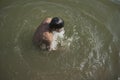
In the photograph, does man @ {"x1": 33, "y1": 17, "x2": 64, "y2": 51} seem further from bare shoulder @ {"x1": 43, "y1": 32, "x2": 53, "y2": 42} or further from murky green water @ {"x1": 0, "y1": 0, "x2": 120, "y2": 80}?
murky green water @ {"x1": 0, "y1": 0, "x2": 120, "y2": 80}

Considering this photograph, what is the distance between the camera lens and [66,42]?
6.26 m

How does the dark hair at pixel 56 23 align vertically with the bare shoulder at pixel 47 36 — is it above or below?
above

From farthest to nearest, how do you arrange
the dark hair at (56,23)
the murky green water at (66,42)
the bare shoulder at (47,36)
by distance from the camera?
the murky green water at (66,42)
the bare shoulder at (47,36)
the dark hair at (56,23)

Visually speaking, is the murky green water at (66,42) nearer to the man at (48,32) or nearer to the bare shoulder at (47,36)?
the man at (48,32)

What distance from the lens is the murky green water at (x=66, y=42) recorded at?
5.81 metres

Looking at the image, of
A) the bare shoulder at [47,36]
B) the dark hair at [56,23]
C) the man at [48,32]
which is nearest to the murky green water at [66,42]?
the man at [48,32]

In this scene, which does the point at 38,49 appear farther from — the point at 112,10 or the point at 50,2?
the point at 112,10

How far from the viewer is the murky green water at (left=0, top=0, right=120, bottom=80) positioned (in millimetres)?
5812

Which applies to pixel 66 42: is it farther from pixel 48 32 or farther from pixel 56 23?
pixel 56 23

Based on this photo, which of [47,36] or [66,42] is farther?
[66,42]

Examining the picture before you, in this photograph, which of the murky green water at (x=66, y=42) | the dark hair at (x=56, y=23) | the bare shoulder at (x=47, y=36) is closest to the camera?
the dark hair at (x=56, y=23)

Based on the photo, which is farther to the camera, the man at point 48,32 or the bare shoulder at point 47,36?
the bare shoulder at point 47,36

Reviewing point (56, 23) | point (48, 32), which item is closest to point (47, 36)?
point (48, 32)

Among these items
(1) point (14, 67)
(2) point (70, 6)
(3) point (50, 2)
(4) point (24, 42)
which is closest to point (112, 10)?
(2) point (70, 6)
